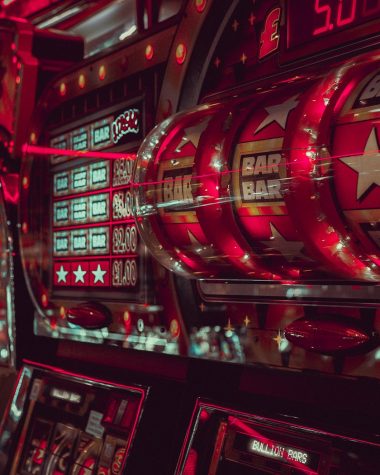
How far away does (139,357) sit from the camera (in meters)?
2.53

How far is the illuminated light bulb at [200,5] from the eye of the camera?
7.11ft

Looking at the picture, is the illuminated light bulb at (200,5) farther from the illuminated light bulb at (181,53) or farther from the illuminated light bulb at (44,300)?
the illuminated light bulb at (44,300)

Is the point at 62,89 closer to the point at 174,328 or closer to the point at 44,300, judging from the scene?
the point at 44,300

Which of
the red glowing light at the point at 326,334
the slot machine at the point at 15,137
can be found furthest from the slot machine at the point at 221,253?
the slot machine at the point at 15,137

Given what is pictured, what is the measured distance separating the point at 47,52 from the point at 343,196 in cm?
204

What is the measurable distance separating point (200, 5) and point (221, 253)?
31.0 inches

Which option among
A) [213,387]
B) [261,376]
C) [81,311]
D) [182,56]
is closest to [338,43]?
[182,56]

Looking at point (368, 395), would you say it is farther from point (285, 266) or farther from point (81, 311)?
point (81, 311)

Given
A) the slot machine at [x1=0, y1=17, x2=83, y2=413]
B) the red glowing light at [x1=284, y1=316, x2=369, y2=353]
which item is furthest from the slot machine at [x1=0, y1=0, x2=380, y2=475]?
the slot machine at [x1=0, y1=17, x2=83, y2=413]

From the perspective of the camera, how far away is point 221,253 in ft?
5.93

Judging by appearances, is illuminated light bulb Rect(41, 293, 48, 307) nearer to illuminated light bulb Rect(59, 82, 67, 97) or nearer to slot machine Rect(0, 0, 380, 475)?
slot machine Rect(0, 0, 380, 475)

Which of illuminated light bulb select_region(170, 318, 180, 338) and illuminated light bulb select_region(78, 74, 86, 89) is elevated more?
illuminated light bulb select_region(78, 74, 86, 89)

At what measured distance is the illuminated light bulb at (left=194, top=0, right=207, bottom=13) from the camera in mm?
2166

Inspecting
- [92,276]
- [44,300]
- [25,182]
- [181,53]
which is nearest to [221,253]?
[181,53]
